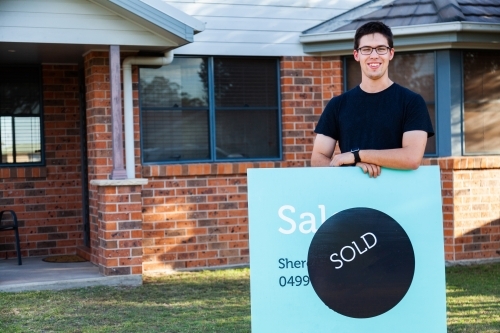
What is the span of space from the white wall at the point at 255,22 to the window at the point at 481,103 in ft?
5.68

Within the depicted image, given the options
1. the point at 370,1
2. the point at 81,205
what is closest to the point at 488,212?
the point at 370,1

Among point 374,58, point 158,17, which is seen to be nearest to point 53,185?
point 158,17

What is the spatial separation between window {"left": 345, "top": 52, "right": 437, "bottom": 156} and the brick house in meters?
0.02

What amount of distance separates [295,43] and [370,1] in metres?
1.18

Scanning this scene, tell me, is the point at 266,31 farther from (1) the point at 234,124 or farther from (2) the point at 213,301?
(2) the point at 213,301

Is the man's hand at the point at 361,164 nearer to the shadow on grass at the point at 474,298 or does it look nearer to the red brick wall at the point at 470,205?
the shadow on grass at the point at 474,298

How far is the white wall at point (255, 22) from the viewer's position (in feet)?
31.6

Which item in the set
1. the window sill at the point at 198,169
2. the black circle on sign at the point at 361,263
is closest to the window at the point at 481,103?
the window sill at the point at 198,169

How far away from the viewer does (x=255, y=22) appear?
9875 millimetres

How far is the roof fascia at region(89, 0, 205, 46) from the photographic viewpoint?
316 inches

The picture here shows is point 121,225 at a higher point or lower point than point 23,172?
lower

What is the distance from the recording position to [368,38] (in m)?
3.38

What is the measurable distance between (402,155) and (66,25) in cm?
562

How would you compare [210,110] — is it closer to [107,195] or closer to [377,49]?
[107,195]
